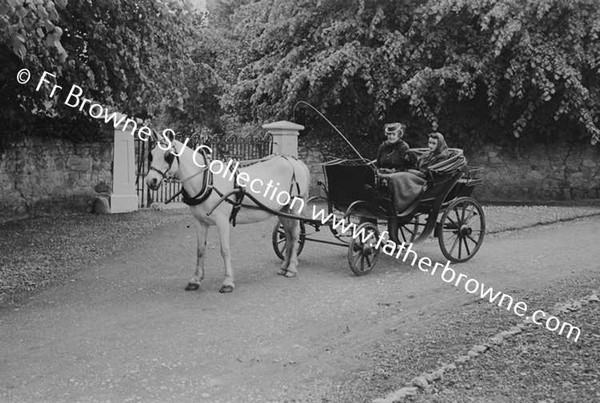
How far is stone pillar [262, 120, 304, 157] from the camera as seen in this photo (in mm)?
14391

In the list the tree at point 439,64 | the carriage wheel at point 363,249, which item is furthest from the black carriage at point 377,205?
the tree at point 439,64

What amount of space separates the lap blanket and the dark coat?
259 millimetres

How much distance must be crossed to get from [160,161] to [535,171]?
13224 millimetres

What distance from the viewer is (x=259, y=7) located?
17.5m

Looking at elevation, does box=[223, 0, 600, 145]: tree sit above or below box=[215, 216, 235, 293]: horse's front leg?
above

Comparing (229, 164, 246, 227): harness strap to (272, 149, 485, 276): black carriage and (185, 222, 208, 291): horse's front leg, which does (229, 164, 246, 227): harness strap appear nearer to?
(185, 222, 208, 291): horse's front leg

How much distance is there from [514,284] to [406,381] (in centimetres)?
345

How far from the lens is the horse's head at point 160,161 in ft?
21.7

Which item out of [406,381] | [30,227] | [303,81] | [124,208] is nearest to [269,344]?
[406,381]

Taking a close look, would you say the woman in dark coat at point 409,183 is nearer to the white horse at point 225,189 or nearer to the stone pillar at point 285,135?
the white horse at point 225,189

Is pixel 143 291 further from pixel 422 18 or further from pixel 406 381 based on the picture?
pixel 422 18

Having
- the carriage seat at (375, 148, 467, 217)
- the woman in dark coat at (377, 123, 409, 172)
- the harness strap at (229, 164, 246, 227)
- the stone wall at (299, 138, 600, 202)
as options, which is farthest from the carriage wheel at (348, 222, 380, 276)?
the stone wall at (299, 138, 600, 202)

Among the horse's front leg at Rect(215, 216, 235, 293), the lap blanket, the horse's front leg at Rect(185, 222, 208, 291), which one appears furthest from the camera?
the lap blanket
